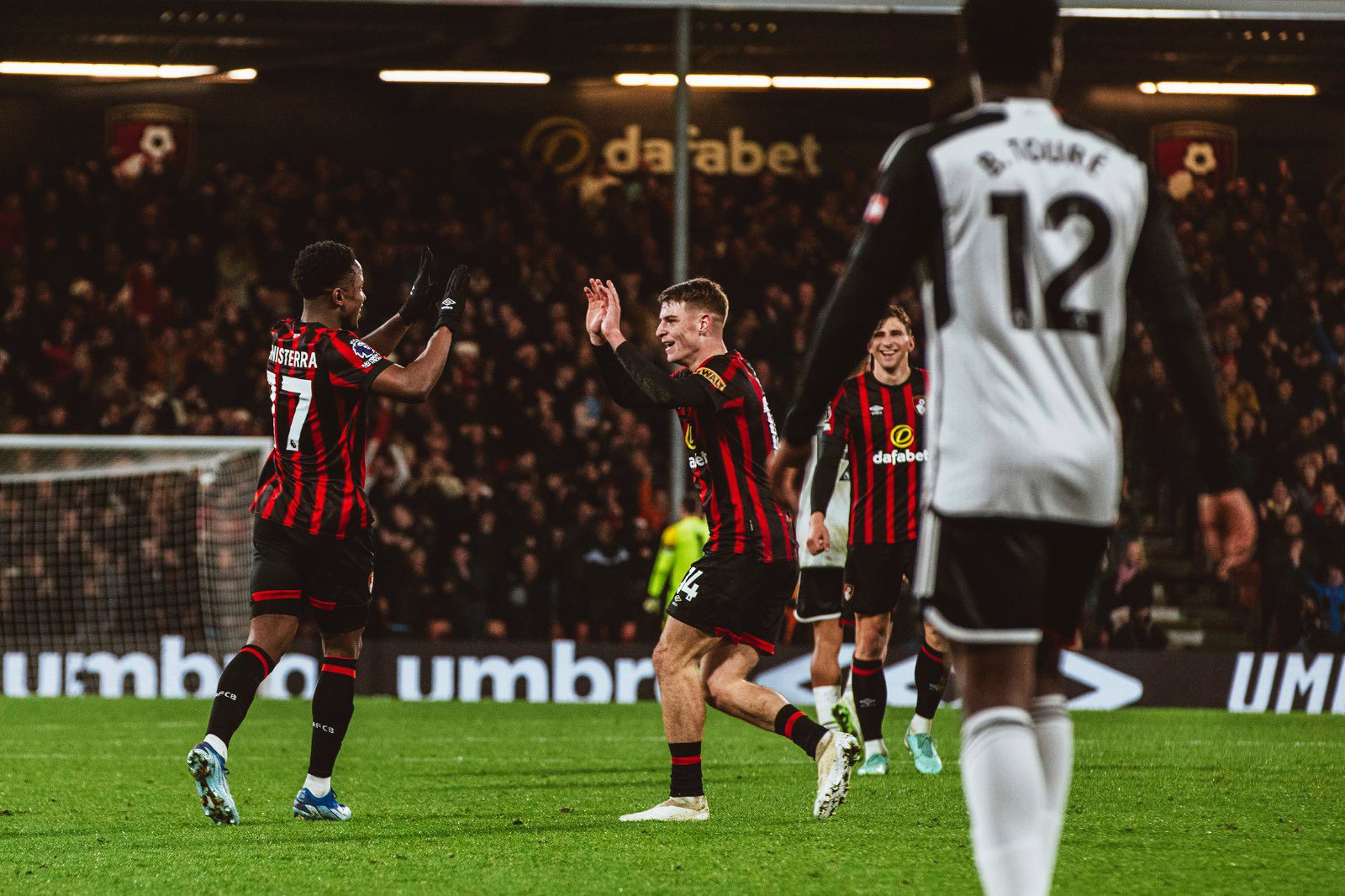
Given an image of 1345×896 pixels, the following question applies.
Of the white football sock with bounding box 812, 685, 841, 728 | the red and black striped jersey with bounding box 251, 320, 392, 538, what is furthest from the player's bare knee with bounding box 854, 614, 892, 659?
the red and black striped jersey with bounding box 251, 320, 392, 538

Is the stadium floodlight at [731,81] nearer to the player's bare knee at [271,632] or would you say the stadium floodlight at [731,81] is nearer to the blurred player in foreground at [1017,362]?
the player's bare knee at [271,632]

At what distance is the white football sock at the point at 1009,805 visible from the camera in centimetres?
297

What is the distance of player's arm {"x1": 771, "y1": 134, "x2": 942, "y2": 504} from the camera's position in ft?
10.2

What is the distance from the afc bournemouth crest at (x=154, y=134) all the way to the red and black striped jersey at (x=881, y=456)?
14.3 meters

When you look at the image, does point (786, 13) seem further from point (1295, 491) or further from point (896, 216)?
point (896, 216)

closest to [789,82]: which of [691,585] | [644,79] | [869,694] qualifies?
[644,79]

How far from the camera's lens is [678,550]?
14258 mm

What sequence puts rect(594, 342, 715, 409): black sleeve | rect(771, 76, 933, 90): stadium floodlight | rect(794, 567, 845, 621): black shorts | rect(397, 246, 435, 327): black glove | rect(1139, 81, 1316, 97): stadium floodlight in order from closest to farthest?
rect(594, 342, 715, 409): black sleeve
rect(397, 246, 435, 327): black glove
rect(794, 567, 845, 621): black shorts
rect(1139, 81, 1316, 97): stadium floodlight
rect(771, 76, 933, 90): stadium floodlight

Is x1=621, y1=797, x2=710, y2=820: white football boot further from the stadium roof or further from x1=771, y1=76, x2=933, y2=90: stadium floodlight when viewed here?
x1=771, y1=76, x2=933, y2=90: stadium floodlight

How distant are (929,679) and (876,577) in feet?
1.84

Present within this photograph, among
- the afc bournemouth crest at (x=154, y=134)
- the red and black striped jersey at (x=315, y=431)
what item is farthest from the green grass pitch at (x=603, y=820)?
the afc bournemouth crest at (x=154, y=134)

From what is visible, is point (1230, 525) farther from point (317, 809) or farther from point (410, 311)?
point (410, 311)

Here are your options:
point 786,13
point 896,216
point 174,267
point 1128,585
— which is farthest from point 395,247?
point 896,216

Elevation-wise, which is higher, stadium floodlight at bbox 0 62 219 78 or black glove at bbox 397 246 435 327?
stadium floodlight at bbox 0 62 219 78
